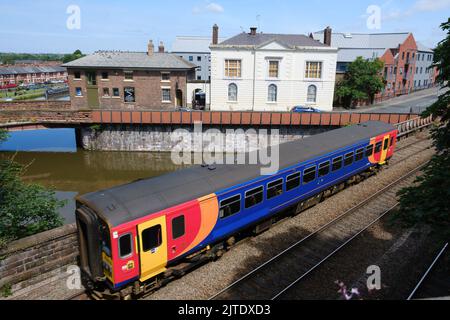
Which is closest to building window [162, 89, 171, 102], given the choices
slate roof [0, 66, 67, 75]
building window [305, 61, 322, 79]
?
building window [305, 61, 322, 79]

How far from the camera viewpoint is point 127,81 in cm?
4228

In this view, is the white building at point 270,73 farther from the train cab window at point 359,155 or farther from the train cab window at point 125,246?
the train cab window at point 125,246

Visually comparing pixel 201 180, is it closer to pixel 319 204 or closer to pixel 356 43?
pixel 319 204

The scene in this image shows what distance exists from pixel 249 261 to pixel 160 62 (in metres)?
35.9

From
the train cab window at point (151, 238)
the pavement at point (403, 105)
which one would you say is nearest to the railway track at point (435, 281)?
the train cab window at point (151, 238)

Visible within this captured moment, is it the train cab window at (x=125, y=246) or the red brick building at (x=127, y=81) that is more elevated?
the red brick building at (x=127, y=81)

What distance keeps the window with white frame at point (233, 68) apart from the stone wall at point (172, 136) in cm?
991

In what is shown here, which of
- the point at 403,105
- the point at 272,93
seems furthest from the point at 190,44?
the point at 403,105

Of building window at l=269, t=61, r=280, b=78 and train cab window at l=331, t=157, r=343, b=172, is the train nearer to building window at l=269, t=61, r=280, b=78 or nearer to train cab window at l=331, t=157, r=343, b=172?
train cab window at l=331, t=157, r=343, b=172

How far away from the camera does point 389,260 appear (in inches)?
488

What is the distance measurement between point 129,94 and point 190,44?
34151mm

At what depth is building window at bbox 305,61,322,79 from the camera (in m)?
42.7

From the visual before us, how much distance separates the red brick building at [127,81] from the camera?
137ft
